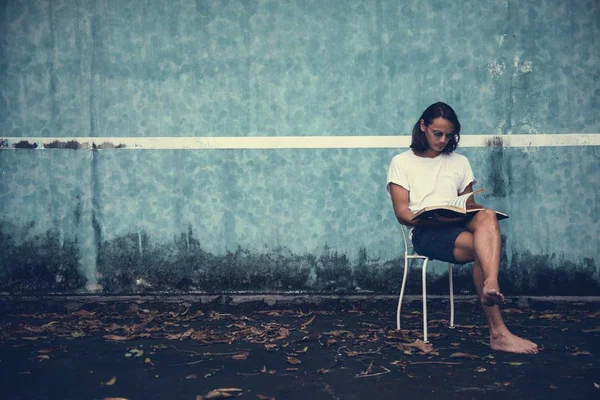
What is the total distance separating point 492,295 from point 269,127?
305cm

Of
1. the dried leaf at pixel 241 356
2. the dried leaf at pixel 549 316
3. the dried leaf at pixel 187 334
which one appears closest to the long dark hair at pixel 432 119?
the dried leaf at pixel 549 316

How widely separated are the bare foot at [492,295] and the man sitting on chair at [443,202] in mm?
147

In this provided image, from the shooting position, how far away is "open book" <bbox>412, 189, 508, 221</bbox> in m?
4.21

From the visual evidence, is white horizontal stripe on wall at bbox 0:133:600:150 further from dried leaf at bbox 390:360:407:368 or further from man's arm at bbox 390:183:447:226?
dried leaf at bbox 390:360:407:368

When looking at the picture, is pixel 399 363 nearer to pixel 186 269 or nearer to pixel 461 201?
pixel 461 201

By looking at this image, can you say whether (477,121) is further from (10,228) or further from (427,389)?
(10,228)

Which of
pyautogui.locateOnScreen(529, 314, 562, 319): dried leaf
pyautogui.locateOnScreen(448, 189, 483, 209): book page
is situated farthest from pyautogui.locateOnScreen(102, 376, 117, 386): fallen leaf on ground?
pyautogui.locateOnScreen(529, 314, 562, 319): dried leaf

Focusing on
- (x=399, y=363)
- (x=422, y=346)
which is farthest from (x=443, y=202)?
(x=399, y=363)

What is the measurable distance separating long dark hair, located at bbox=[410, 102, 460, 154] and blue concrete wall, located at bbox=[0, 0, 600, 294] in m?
1.19

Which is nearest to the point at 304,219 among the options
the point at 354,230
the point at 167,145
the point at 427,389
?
the point at 354,230

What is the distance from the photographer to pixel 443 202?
477 cm

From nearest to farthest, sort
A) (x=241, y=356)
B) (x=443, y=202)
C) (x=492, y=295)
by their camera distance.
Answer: (x=492, y=295) → (x=241, y=356) → (x=443, y=202)

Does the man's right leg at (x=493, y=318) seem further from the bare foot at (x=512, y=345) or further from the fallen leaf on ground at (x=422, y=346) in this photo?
the fallen leaf on ground at (x=422, y=346)

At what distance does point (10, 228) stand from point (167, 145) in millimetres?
1849
